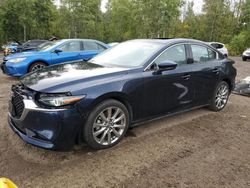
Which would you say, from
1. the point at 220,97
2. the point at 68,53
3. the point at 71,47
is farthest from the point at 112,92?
the point at 71,47

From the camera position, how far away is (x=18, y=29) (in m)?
32.5

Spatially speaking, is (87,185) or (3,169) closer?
(87,185)

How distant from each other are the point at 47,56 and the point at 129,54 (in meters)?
4.73

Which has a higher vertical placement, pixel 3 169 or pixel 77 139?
pixel 77 139

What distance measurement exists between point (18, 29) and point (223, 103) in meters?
32.7

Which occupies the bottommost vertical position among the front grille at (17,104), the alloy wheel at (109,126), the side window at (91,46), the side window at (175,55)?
the alloy wheel at (109,126)

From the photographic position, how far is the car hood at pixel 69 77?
121 inches

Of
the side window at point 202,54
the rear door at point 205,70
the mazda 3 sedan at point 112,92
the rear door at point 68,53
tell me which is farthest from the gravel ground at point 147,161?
the rear door at point 68,53

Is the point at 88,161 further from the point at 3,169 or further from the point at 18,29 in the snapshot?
the point at 18,29

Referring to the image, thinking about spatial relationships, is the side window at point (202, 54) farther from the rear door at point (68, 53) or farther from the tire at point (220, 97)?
the rear door at point (68, 53)

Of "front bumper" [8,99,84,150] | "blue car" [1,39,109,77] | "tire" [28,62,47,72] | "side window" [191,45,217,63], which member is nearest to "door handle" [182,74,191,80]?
"side window" [191,45,217,63]

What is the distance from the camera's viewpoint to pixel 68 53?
8.41 metres

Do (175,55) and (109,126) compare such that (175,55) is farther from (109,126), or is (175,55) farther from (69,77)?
(69,77)

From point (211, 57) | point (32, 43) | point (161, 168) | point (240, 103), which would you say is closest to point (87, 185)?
point (161, 168)
